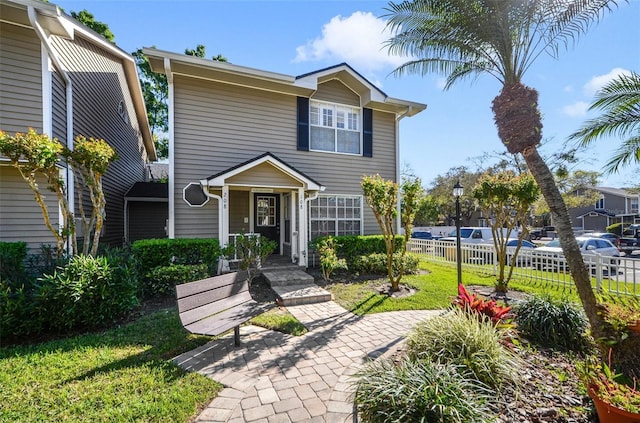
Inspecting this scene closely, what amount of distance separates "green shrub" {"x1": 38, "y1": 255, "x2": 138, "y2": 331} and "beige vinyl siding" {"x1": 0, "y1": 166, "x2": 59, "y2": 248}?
2.27 meters

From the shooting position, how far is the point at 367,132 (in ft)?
37.1

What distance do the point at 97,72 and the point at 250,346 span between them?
34.9 feet

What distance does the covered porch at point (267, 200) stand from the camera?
28.0 ft

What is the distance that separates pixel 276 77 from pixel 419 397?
946 cm

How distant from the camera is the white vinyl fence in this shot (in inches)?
292

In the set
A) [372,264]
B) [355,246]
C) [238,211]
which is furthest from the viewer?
[238,211]

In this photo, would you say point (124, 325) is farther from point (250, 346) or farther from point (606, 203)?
point (606, 203)

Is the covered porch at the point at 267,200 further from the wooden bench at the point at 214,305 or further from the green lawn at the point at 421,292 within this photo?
the wooden bench at the point at 214,305

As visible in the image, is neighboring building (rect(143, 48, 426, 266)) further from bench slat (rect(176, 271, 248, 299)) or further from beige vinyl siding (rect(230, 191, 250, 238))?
bench slat (rect(176, 271, 248, 299))

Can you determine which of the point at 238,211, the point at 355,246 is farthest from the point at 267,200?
the point at 355,246

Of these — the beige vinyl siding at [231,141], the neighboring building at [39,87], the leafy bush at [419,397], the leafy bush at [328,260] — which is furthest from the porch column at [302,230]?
the leafy bush at [419,397]

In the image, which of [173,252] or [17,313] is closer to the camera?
[17,313]

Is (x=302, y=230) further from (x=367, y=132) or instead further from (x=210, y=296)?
(x=210, y=296)

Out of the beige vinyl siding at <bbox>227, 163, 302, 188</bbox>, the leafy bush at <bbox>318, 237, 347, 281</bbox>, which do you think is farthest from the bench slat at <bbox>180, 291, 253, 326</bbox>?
the beige vinyl siding at <bbox>227, 163, 302, 188</bbox>
